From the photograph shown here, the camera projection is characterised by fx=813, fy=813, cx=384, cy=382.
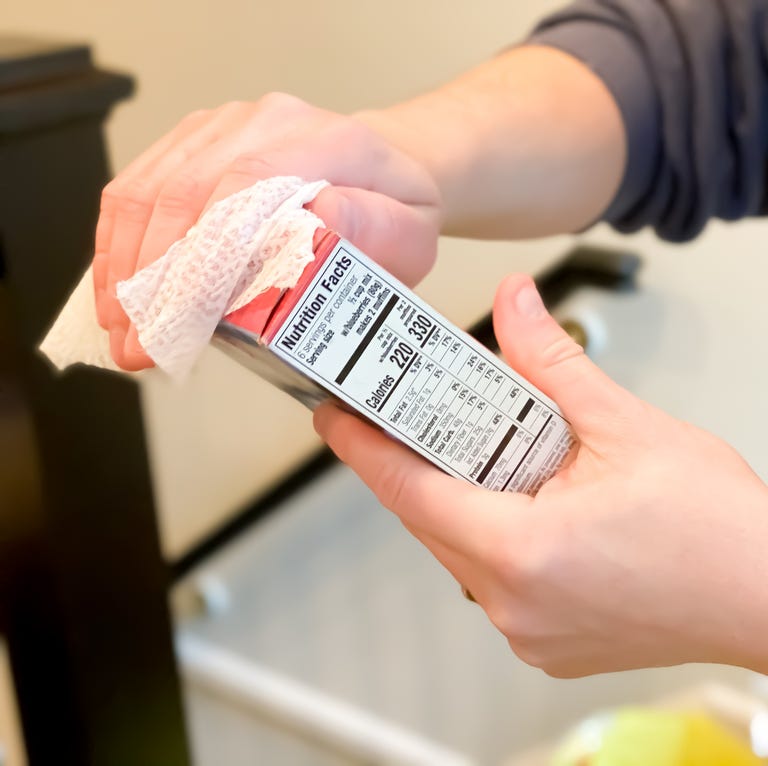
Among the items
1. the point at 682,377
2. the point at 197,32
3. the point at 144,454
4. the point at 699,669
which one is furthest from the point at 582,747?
the point at 197,32

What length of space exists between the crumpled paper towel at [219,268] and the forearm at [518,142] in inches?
4.3

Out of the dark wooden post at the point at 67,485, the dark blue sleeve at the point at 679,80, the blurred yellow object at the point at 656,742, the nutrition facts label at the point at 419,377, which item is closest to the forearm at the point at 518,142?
the dark blue sleeve at the point at 679,80

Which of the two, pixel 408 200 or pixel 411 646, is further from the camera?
pixel 411 646

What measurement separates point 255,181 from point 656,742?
543 mm

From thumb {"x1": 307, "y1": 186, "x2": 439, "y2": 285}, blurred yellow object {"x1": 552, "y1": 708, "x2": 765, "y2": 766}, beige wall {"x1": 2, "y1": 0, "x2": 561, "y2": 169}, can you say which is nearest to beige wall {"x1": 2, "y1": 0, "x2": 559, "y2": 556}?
beige wall {"x1": 2, "y1": 0, "x2": 561, "y2": 169}

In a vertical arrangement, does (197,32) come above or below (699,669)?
above

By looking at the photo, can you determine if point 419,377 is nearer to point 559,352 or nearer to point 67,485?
point 559,352

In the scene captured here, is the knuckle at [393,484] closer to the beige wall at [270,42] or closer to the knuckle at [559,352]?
the knuckle at [559,352]

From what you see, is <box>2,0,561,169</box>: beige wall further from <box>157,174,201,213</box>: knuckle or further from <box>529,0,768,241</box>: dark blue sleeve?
<box>157,174,201,213</box>: knuckle

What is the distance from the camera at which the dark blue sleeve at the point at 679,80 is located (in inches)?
16.3

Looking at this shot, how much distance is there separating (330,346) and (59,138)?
0.33m

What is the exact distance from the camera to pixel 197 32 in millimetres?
663

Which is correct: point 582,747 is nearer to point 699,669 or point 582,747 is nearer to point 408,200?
point 699,669

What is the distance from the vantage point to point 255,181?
0.79 ft
